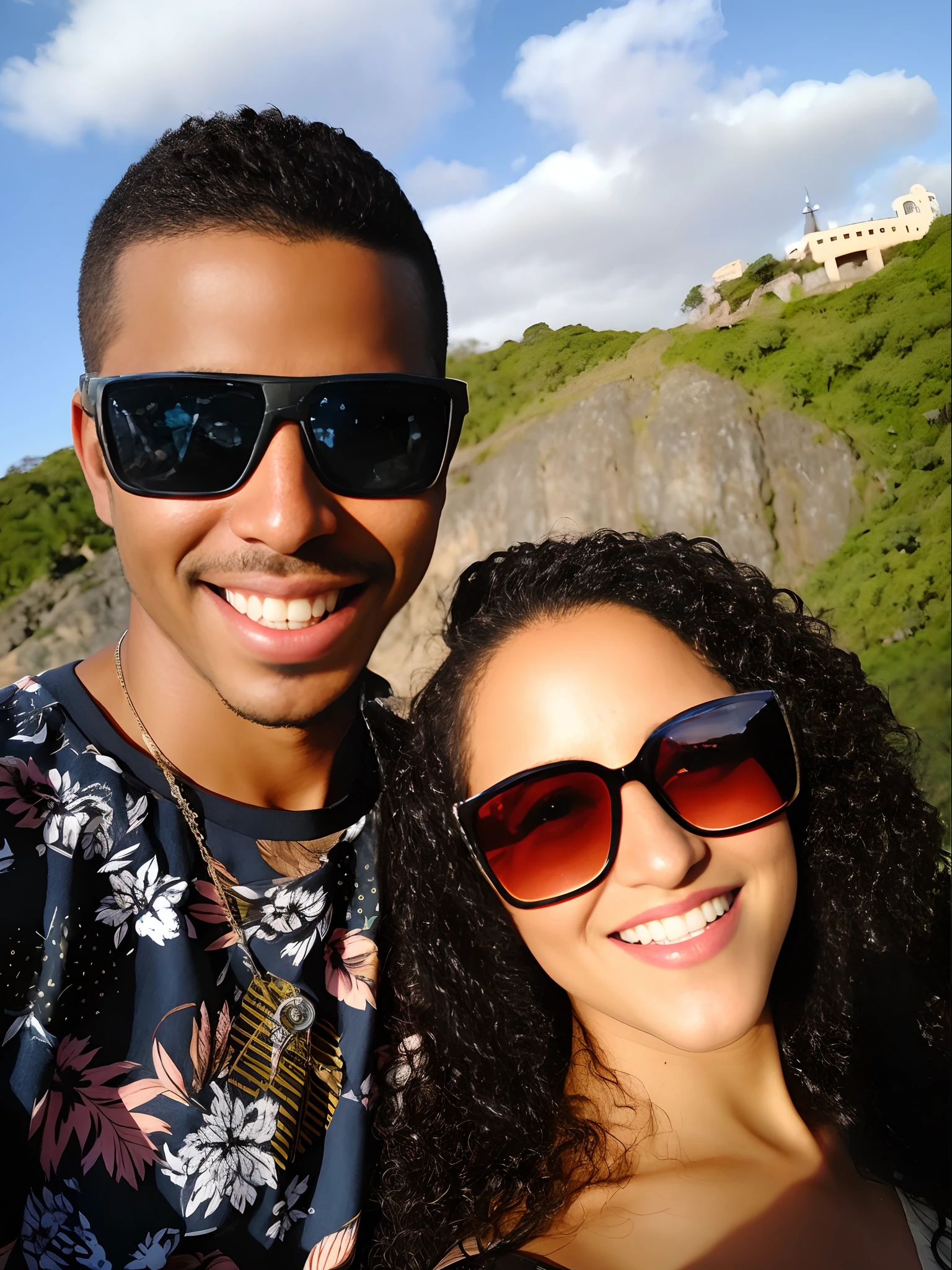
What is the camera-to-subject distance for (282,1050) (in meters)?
1.58

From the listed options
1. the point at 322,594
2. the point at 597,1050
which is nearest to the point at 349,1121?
the point at 597,1050

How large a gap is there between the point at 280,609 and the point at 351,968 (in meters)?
0.75

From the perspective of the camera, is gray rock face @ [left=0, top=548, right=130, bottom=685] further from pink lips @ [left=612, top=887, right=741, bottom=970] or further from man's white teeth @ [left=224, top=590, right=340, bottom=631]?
pink lips @ [left=612, top=887, right=741, bottom=970]

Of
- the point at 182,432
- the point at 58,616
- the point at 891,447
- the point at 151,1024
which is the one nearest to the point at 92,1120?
the point at 151,1024

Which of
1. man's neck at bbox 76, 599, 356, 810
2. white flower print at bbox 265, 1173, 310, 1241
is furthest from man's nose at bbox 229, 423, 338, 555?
white flower print at bbox 265, 1173, 310, 1241

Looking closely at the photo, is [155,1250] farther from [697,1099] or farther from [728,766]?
[728,766]

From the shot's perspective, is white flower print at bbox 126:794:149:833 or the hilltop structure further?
the hilltop structure

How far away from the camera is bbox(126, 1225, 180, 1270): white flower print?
1402 millimetres

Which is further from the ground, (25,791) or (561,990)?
(25,791)

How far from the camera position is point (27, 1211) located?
Answer: 136cm

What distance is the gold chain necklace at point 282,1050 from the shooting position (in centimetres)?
155

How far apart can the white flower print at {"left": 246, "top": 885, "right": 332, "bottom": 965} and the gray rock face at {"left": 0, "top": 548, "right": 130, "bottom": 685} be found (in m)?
4.05

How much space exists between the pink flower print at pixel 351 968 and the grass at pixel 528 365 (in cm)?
372

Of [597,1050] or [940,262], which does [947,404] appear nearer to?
[940,262]
